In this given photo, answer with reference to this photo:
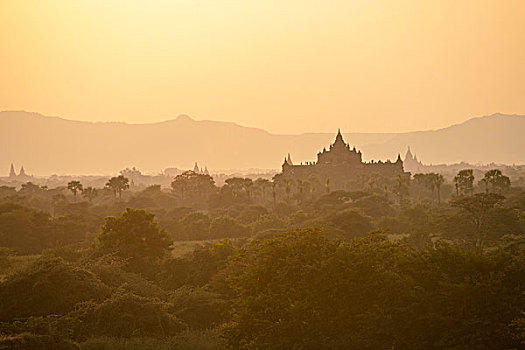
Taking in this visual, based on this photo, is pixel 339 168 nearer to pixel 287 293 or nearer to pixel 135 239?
pixel 135 239

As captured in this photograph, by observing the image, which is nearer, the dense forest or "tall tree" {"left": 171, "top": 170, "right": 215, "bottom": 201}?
the dense forest

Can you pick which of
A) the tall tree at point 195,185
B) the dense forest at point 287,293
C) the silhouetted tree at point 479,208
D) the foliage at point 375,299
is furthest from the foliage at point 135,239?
the tall tree at point 195,185

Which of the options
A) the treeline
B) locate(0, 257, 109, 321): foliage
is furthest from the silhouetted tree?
locate(0, 257, 109, 321): foliage

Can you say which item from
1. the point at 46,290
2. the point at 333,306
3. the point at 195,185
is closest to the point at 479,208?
the point at 333,306

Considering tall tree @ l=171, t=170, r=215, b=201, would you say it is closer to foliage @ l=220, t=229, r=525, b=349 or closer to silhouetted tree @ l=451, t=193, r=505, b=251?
silhouetted tree @ l=451, t=193, r=505, b=251

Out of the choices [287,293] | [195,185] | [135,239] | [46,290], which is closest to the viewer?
[287,293]

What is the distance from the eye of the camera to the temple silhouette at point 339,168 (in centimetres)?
13675

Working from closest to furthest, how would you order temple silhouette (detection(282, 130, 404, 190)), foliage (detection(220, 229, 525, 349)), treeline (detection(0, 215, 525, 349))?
foliage (detection(220, 229, 525, 349)) < treeline (detection(0, 215, 525, 349)) < temple silhouette (detection(282, 130, 404, 190))

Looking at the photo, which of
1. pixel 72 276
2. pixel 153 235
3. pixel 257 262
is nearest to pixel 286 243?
pixel 257 262

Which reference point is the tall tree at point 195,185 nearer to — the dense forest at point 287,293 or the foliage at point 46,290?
the dense forest at point 287,293

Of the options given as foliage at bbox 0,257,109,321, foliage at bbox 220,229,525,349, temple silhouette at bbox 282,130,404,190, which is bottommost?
foliage at bbox 0,257,109,321

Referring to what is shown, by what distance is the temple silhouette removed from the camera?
136750mm

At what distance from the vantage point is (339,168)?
13775cm

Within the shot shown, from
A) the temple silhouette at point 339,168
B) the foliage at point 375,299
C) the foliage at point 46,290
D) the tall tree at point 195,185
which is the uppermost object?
the temple silhouette at point 339,168
